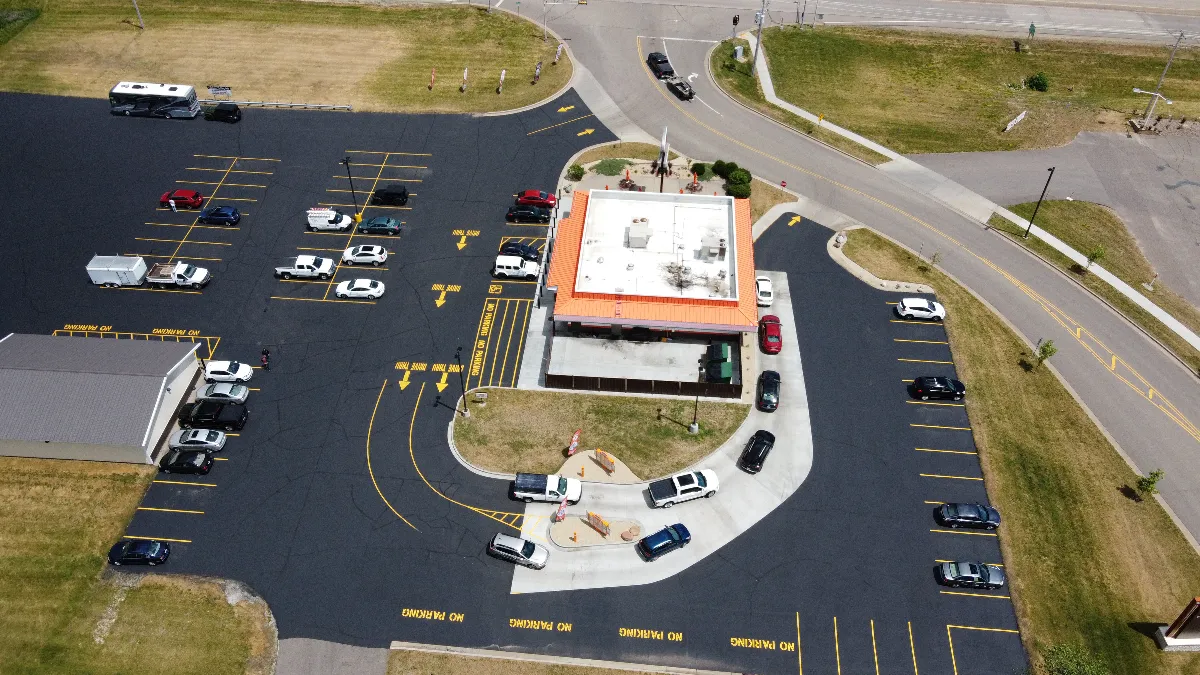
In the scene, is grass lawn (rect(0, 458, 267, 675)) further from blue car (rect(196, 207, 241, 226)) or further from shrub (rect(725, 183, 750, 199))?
shrub (rect(725, 183, 750, 199))

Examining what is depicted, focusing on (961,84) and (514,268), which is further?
(961,84)

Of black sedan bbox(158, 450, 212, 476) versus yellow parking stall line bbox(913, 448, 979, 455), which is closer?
black sedan bbox(158, 450, 212, 476)

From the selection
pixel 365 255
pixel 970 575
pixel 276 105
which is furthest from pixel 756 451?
pixel 276 105

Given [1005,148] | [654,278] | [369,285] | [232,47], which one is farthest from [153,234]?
[1005,148]

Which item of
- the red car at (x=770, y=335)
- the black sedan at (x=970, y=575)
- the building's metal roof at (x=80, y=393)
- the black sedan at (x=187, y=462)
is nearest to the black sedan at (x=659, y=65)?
the red car at (x=770, y=335)

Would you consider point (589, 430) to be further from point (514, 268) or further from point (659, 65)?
point (659, 65)

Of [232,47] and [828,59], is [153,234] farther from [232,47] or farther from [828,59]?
[828,59]

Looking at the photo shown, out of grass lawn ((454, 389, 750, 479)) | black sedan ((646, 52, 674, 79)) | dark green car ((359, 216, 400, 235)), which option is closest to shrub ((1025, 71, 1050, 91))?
black sedan ((646, 52, 674, 79))
